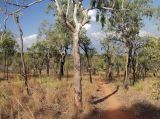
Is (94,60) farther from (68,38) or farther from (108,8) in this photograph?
(108,8)

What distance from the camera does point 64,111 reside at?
16828mm

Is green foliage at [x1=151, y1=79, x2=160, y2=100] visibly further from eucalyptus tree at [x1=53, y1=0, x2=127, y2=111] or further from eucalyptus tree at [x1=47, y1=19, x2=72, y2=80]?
eucalyptus tree at [x1=47, y1=19, x2=72, y2=80]

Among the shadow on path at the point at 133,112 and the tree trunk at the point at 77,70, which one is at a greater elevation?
the tree trunk at the point at 77,70

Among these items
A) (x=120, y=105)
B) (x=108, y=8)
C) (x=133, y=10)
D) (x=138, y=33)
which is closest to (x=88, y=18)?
(x=108, y=8)

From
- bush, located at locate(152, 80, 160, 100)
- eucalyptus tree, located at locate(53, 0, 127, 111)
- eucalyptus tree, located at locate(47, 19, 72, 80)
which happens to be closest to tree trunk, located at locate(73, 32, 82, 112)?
eucalyptus tree, located at locate(53, 0, 127, 111)

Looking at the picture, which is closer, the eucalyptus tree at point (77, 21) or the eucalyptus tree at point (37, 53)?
the eucalyptus tree at point (77, 21)

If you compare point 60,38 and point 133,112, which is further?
point 60,38

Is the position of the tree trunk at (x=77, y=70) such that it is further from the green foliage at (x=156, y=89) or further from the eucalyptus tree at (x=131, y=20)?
the eucalyptus tree at (x=131, y=20)

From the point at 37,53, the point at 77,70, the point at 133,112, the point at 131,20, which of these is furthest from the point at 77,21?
the point at 37,53

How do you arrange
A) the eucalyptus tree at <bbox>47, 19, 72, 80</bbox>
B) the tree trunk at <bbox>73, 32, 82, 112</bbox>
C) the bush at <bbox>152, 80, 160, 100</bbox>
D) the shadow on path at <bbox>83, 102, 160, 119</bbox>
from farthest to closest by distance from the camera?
the eucalyptus tree at <bbox>47, 19, 72, 80</bbox> → the tree trunk at <bbox>73, 32, 82, 112</bbox> → the shadow on path at <bbox>83, 102, 160, 119</bbox> → the bush at <bbox>152, 80, 160, 100</bbox>

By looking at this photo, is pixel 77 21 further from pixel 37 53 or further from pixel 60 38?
pixel 37 53

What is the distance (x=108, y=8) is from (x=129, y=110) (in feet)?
20.4

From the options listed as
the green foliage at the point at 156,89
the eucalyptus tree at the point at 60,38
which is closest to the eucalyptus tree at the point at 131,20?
the eucalyptus tree at the point at 60,38

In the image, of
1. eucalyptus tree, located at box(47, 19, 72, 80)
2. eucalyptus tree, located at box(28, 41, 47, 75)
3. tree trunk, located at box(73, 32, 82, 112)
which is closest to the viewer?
tree trunk, located at box(73, 32, 82, 112)
